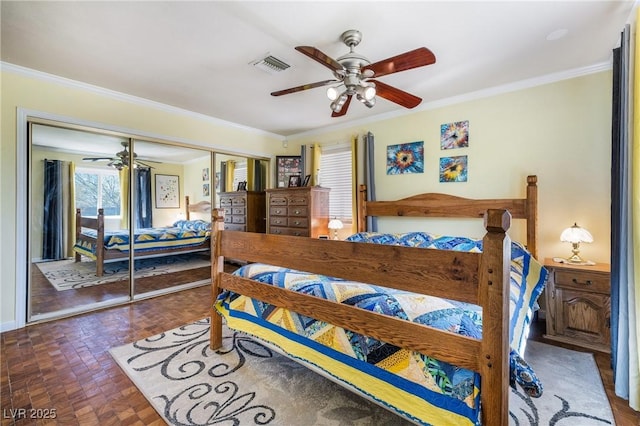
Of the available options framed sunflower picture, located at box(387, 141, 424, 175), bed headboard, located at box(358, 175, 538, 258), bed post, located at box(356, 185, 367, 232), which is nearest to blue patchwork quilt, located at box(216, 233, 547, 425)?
bed headboard, located at box(358, 175, 538, 258)

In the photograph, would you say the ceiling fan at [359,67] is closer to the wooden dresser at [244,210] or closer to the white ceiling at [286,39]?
the white ceiling at [286,39]

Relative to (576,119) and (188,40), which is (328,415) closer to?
(188,40)

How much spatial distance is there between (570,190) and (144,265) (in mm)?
5127

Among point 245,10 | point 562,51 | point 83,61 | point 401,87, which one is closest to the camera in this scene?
point 245,10

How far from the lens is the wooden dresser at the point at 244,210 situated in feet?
15.8

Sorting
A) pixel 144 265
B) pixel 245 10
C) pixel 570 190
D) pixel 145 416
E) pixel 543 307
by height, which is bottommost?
pixel 145 416

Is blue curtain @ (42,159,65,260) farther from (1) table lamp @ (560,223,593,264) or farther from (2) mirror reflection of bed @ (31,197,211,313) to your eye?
(1) table lamp @ (560,223,593,264)

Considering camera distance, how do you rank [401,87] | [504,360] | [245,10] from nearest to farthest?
[504,360], [245,10], [401,87]

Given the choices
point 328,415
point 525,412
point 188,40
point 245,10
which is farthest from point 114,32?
point 525,412

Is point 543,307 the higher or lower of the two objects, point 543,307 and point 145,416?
the higher

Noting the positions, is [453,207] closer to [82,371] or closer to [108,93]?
[82,371]

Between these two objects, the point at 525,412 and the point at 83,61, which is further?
the point at 83,61

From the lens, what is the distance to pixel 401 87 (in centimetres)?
306

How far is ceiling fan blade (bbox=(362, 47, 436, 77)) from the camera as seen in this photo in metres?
1.73
